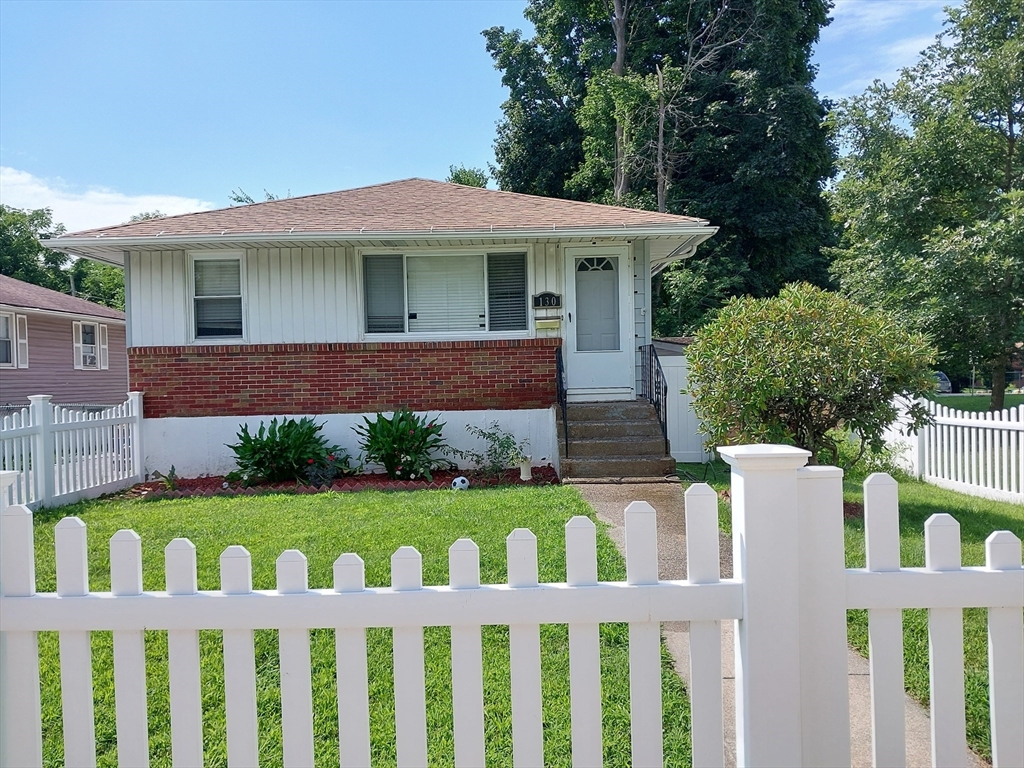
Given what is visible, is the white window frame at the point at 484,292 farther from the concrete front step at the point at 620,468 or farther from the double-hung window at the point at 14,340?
the double-hung window at the point at 14,340

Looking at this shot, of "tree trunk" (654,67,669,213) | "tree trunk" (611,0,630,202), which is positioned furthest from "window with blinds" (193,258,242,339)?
"tree trunk" (654,67,669,213)

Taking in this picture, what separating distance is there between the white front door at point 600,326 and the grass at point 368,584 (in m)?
3.30

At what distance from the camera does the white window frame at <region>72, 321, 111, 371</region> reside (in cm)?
2339

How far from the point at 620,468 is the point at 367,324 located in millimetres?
4777

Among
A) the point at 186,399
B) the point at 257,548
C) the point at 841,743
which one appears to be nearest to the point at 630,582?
the point at 841,743

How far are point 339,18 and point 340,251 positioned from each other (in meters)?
10.6

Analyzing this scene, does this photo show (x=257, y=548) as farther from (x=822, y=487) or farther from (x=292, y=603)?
(x=822, y=487)

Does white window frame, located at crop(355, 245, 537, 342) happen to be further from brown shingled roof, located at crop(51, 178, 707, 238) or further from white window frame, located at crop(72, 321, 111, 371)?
white window frame, located at crop(72, 321, 111, 371)

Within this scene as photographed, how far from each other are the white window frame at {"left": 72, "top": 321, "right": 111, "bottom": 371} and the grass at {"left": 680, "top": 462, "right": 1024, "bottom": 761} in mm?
21895

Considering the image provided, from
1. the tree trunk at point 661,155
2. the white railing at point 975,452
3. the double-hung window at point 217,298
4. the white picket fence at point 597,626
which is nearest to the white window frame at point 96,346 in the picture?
the double-hung window at point 217,298

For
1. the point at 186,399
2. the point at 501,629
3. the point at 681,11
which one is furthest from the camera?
the point at 681,11

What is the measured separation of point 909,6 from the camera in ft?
61.3

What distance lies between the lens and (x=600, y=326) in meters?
11.6

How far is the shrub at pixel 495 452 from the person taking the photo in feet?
34.2
